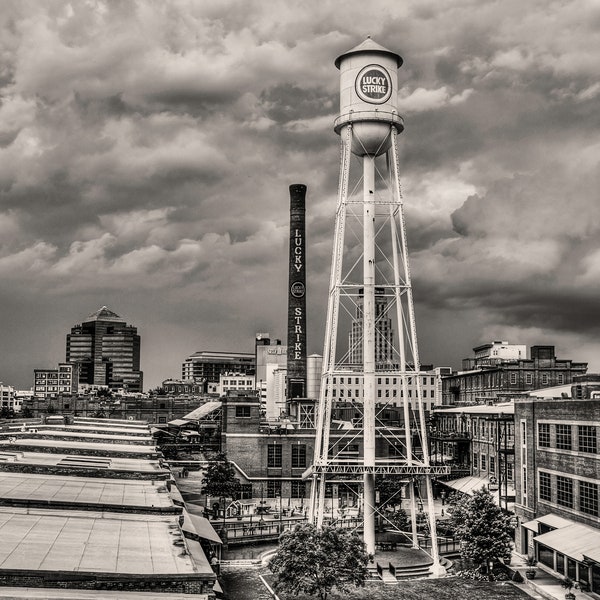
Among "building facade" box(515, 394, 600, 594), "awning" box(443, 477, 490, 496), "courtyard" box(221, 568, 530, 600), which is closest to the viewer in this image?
"courtyard" box(221, 568, 530, 600)

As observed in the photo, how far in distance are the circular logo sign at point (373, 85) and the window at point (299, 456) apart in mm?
35865

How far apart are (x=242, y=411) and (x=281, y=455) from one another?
18.0ft

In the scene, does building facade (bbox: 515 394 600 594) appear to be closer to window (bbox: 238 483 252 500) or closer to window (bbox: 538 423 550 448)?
window (bbox: 538 423 550 448)

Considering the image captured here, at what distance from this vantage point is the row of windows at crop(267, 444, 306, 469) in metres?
76.4

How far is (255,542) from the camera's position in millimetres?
54094

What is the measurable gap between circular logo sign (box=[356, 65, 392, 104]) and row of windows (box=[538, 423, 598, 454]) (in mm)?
22470

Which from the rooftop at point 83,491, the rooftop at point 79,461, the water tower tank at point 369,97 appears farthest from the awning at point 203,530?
the water tower tank at point 369,97

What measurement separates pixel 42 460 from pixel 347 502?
108 ft

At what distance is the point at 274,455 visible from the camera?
251 ft

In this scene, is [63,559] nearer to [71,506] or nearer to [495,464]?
[71,506]

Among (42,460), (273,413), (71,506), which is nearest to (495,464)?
(42,460)

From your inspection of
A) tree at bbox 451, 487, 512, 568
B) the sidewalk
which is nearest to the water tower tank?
tree at bbox 451, 487, 512, 568

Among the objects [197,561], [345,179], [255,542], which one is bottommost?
[255,542]

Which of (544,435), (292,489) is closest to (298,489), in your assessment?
(292,489)
